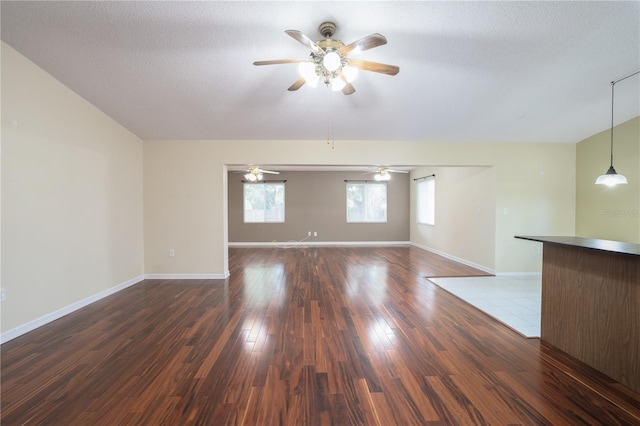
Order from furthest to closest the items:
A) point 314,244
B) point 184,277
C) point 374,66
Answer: point 314,244, point 184,277, point 374,66

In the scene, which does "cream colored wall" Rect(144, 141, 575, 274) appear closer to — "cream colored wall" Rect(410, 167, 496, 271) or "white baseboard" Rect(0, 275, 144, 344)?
"cream colored wall" Rect(410, 167, 496, 271)

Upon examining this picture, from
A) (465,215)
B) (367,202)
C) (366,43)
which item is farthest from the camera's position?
(367,202)

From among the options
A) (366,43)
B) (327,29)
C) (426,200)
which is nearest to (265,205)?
(426,200)

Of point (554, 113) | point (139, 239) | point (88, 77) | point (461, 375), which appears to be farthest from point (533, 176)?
point (139, 239)

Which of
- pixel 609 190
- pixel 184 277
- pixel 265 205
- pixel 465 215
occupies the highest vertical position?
pixel 609 190

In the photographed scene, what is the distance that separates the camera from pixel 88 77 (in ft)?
8.98

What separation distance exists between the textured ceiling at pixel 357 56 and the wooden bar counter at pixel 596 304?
191 cm

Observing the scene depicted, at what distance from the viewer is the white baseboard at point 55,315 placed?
2.31 metres

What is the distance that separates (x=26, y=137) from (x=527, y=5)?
4698mm

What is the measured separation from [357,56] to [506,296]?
367cm

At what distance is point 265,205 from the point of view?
316 inches

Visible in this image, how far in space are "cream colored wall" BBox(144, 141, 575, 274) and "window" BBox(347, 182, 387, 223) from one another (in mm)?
3561

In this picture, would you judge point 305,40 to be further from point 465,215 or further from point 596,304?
point 465,215

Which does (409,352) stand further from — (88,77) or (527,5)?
(88,77)
